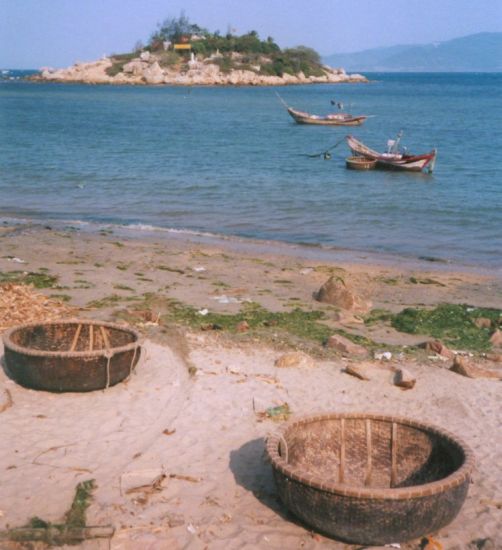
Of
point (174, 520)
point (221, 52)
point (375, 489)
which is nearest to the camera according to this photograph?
point (375, 489)

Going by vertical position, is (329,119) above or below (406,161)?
above

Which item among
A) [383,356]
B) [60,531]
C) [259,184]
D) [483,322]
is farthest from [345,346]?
[259,184]

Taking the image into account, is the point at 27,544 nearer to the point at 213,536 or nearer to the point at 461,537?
the point at 213,536

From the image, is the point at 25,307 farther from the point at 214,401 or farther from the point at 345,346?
the point at 345,346

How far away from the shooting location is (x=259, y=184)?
2639 cm

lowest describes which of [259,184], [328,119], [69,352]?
[259,184]

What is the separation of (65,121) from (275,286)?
44442mm

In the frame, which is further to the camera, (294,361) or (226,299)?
(226,299)

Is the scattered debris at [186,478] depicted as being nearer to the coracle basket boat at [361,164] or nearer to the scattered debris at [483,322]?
the scattered debris at [483,322]

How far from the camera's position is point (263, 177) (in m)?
28.1

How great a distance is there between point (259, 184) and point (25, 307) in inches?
661

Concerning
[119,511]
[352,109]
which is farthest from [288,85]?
[119,511]

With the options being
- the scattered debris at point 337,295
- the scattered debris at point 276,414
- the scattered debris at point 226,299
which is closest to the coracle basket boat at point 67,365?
the scattered debris at point 276,414

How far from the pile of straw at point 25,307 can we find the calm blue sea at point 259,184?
841 centimetres
